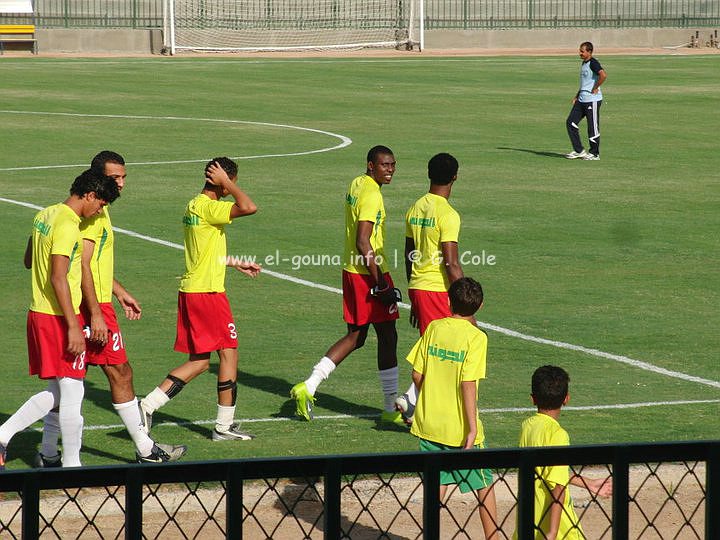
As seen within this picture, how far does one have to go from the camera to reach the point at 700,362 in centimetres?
1172

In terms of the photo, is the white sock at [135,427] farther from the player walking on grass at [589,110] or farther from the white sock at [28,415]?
the player walking on grass at [589,110]

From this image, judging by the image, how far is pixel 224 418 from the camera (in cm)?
952

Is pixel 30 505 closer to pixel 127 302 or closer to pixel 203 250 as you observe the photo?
pixel 127 302

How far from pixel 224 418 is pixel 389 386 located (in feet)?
4.57

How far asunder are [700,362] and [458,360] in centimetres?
502

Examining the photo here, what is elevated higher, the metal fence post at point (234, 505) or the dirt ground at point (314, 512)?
the metal fence post at point (234, 505)

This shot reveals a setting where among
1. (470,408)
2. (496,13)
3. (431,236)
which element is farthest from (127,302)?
(496,13)

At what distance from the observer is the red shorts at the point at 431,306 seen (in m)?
9.73

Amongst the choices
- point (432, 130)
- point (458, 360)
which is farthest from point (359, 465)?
point (432, 130)

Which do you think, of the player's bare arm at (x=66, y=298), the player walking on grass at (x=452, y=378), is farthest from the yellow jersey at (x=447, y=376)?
the player's bare arm at (x=66, y=298)

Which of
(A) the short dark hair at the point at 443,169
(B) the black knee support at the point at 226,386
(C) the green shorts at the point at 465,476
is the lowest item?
(B) the black knee support at the point at 226,386

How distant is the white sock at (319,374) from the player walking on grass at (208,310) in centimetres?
69

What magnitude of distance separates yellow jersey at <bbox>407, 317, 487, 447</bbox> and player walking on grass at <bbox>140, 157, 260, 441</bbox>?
95.9 inches

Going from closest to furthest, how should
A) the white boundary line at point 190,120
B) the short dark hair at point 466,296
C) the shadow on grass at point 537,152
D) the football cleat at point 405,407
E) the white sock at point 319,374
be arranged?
the short dark hair at point 466,296, the football cleat at point 405,407, the white sock at point 319,374, the white boundary line at point 190,120, the shadow on grass at point 537,152
